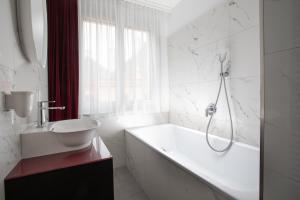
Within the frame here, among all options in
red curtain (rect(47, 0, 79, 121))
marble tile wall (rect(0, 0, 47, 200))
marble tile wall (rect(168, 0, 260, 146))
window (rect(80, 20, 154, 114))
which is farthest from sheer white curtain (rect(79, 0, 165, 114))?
marble tile wall (rect(0, 0, 47, 200))

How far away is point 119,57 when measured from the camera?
Result: 7.52ft

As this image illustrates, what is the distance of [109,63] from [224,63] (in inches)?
60.5

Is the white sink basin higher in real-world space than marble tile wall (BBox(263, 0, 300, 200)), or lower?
lower

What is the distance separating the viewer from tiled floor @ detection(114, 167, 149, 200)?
1.67m

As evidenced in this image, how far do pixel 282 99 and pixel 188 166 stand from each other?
805 mm

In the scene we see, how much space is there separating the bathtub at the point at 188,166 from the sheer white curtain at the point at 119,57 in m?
0.53

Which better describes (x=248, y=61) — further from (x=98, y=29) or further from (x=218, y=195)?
(x=98, y=29)

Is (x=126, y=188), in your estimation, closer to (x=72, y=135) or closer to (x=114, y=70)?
(x=72, y=135)

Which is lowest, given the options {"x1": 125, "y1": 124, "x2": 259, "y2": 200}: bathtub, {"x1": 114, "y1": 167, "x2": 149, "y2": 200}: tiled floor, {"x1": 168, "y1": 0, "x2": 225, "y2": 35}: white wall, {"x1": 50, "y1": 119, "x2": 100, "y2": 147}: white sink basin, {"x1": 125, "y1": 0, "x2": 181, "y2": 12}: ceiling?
{"x1": 114, "y1": 167, "x2": 149, "y2": 200}: tiled floor

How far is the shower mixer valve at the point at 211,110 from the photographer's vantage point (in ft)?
6.07

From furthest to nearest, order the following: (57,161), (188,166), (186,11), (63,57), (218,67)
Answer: (186,11), (63,57), (218,67), (188,166), (57,161)

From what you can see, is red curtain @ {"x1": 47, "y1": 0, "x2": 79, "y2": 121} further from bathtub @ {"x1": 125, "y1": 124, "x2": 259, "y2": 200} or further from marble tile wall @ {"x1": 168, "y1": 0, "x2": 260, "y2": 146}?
marble tile wall @ {"x1": 168, "y1": 0, "x2": 260, "y2": 146}

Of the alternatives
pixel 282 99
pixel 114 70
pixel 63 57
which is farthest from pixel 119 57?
pixel 282 99

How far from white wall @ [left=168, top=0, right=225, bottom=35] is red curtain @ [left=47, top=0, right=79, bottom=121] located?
58.0 inches
